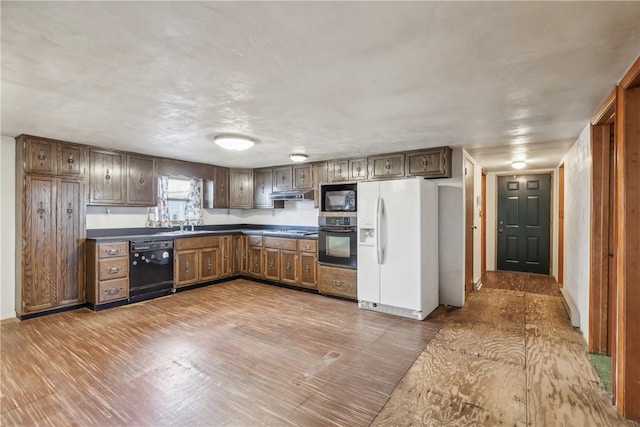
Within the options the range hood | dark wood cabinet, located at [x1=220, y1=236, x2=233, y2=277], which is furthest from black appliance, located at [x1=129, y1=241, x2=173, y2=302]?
the range hood

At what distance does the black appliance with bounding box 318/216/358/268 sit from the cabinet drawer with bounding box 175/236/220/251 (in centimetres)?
199

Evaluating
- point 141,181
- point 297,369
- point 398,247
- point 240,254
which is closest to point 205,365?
point 297,369

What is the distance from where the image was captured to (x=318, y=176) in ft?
17.9

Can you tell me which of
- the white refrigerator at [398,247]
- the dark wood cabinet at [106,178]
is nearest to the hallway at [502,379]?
the white refrigerator at [398,247]

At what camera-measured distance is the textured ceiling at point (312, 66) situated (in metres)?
1.43

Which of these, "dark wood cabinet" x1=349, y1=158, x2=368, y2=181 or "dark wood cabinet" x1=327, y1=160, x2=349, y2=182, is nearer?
"dark wood cabinet" x1=349, y1=158, x2=368, y2=181

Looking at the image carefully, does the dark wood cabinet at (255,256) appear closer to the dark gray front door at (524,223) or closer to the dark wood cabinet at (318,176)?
the dark wood cabinet at (318,176)

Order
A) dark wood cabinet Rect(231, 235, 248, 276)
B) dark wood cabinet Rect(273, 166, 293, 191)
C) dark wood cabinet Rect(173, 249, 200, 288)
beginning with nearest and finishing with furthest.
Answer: dark wood cabinet Rect(173, 249, 200, 288)
dark wood cabinet Rect(273, 166, 293, 191)
dark wood cabinet Rect(231, 235, 248, 276)

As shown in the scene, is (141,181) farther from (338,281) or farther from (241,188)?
(338,281)

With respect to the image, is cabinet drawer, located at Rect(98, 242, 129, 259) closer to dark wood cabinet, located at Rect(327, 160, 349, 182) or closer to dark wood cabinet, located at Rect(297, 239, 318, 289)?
dark wood cabinet, located at Rect(297, 239, 318, 289)

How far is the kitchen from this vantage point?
1496mm

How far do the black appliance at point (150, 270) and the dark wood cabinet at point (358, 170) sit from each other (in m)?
3.11

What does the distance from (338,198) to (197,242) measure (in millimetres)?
2543

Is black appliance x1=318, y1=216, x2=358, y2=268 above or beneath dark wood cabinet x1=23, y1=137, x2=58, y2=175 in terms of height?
beneath
